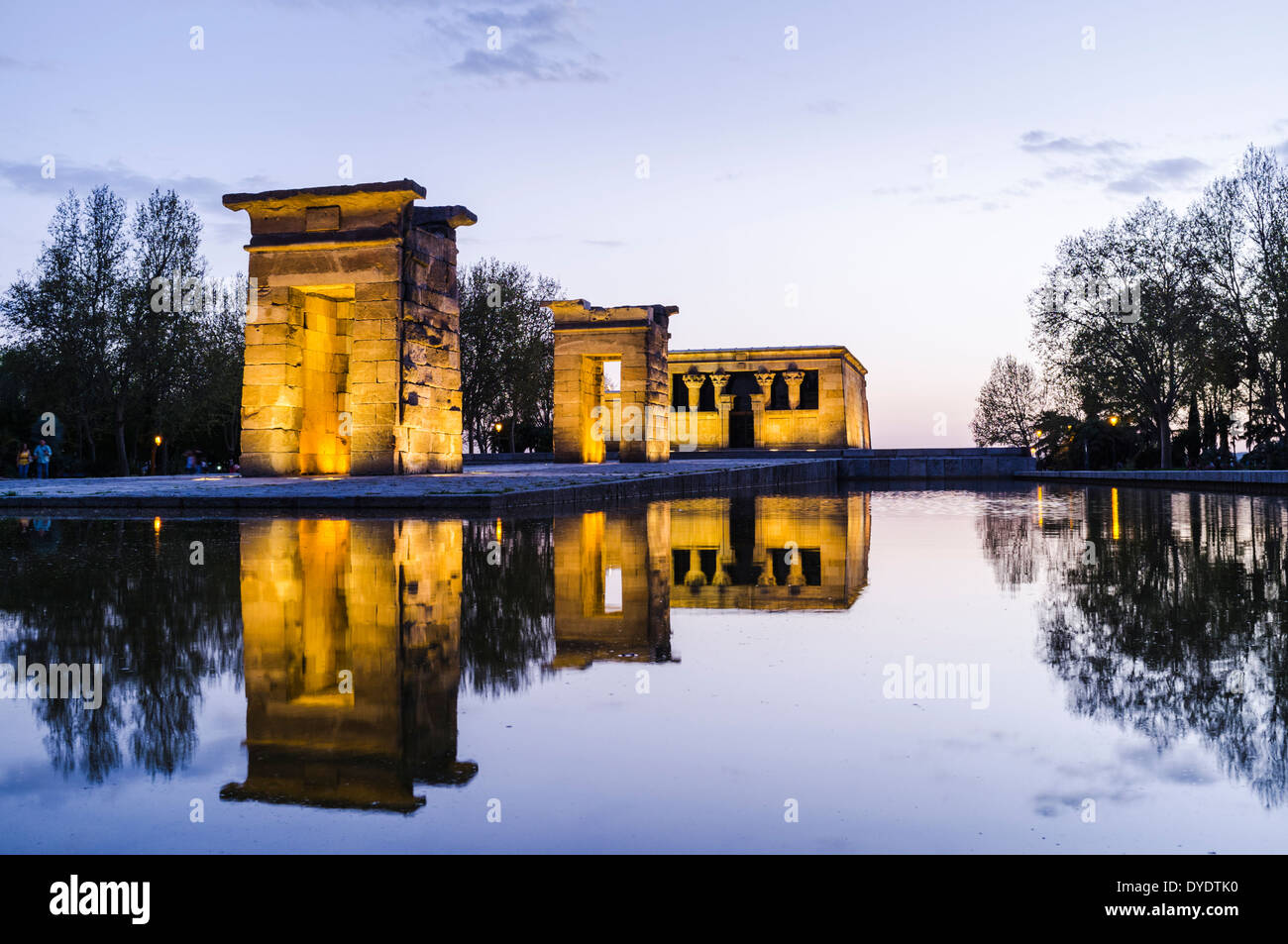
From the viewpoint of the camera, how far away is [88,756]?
3.05 m

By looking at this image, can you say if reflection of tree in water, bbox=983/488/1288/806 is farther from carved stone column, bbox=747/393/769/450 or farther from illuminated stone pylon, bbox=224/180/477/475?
carved stone column, bbox=747/393/769/450

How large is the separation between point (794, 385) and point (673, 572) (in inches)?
2025

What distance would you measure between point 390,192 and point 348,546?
13.5m

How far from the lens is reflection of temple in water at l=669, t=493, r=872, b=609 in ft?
21.4

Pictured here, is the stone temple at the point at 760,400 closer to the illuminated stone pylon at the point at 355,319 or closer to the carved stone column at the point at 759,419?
the carved stone column at the point at 759,419

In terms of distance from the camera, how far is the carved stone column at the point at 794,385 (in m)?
58.1

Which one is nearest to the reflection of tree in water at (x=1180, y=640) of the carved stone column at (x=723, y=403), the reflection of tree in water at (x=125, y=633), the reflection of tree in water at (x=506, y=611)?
the reflection of tree in water at (x=506, y=611)

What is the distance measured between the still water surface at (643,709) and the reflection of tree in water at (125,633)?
0.02 metres

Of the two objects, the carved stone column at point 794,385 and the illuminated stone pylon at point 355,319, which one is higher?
the carved stone column at point 794,385

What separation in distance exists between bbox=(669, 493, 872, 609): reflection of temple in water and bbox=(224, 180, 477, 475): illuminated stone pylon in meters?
7.83

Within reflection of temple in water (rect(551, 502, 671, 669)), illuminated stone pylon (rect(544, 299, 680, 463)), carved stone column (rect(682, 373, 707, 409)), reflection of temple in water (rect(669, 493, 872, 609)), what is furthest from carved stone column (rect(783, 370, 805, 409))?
reflection of temple in water (rect(551, 502, 671, 669))
